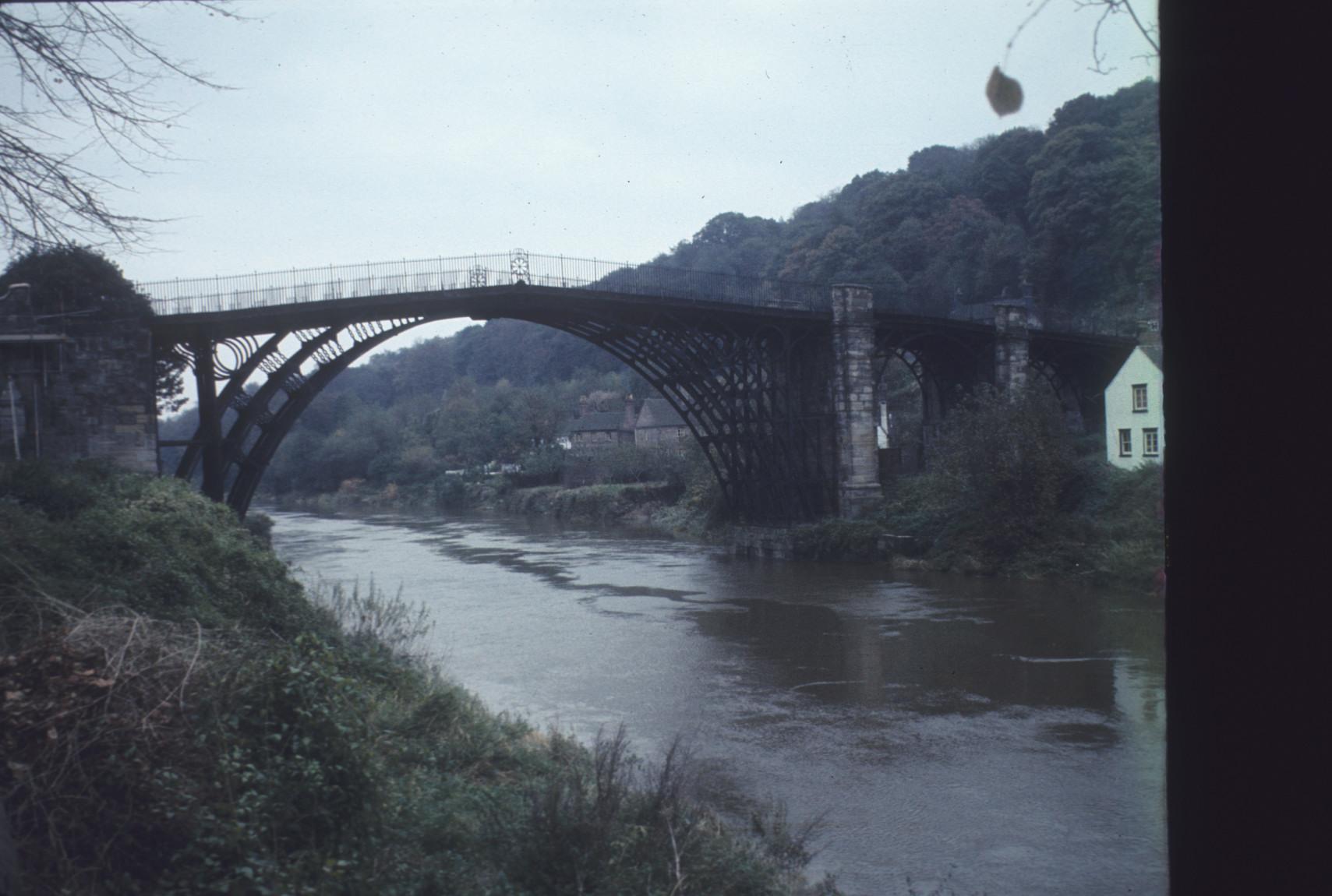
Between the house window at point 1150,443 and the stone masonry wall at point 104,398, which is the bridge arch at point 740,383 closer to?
the stone masonry wall at point 104,398

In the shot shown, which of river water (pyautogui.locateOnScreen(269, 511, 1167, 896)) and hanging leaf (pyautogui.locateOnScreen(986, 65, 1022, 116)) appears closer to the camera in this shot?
hanging leaf (pyautogui.locateOnScreen(986, 65, 1022, 116))

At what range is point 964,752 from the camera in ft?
33.8

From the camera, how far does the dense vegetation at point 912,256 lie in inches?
707

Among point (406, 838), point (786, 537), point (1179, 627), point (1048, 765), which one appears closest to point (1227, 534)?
point (1179, 627)

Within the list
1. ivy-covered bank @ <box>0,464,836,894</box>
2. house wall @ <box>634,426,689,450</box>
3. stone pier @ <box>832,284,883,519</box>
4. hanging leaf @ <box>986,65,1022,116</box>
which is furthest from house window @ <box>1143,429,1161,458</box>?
house wall @ <box>634,426,689,450</box>

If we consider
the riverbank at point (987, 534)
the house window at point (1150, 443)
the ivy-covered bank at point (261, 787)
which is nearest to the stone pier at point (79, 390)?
the ivy-covered bank at point (261, 787)

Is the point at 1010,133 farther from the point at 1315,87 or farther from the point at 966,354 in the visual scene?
the point at 1315,87

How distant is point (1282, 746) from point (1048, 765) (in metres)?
9.61

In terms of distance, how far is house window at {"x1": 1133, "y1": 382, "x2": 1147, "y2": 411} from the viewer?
2155cm

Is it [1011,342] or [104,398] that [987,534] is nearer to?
[1011,342]

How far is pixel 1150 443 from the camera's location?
21.5m

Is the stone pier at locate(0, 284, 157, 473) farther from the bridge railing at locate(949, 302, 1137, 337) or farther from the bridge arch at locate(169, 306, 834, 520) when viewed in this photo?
the bridge railing at locate(949, 302, 1137, 337)

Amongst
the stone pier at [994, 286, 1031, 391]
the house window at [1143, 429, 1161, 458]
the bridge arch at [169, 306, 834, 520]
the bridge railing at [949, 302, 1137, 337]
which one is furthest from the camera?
the bridge railing at [949, 302, 1137, 337]

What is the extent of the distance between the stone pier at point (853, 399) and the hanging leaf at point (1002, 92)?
28724mm
